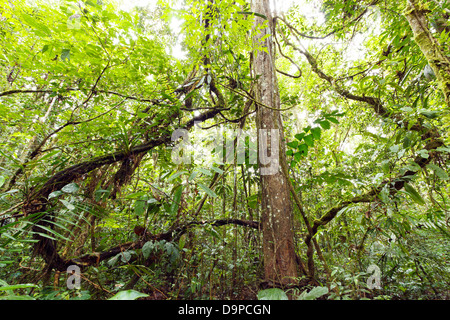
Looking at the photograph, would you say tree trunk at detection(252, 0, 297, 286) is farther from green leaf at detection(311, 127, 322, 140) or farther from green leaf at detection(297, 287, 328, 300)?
green leaf at detection(297, 287, 328, 300)

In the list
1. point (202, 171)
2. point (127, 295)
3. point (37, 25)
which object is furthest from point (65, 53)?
point (127, 295)

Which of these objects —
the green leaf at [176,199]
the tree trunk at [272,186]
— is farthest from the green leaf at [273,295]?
the green leaf at [176,199]

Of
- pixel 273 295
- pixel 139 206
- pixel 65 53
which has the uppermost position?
pixel 65 53

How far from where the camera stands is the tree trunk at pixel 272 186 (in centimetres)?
135

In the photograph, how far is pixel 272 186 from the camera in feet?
5.16

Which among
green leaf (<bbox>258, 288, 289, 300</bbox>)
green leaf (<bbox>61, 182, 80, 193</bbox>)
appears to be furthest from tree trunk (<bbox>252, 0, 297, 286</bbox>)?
green leaf (<bbox>61, 182, 80, 193</bbox>)

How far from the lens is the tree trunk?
4.43ft

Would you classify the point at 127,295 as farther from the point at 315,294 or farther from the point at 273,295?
the point at 315,294

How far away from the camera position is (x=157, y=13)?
437 centimetres

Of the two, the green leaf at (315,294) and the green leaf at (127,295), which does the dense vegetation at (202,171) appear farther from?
the green leaf at (127,295)
